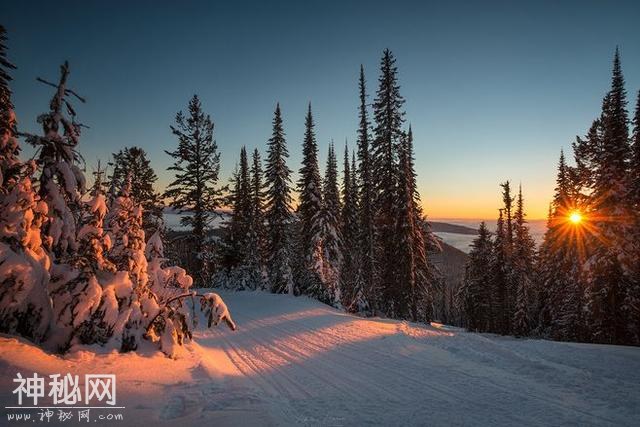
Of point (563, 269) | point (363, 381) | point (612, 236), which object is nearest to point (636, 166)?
point (612, 236)

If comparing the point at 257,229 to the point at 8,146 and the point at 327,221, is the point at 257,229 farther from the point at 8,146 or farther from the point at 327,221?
the point at 8,146

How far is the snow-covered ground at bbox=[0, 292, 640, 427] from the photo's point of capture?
577 centimetres

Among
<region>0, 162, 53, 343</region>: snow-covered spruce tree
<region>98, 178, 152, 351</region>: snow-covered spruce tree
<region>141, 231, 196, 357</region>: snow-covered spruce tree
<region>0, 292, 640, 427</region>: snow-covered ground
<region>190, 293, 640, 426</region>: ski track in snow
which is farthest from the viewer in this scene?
<region>141, 231, 196, 357</region>: snow-covered spruce tree

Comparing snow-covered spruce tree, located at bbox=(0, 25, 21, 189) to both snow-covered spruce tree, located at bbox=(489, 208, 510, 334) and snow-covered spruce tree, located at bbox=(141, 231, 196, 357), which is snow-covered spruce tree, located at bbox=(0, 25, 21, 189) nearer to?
snow-covered spruce tree, located at bbox=(141, 231, 196, 357)

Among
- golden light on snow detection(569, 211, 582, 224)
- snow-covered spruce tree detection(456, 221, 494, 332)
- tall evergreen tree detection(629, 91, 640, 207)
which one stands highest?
tall evergreen tree detection(629, 91, 640, 207)

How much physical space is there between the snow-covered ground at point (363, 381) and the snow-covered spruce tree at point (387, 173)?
15211 mm

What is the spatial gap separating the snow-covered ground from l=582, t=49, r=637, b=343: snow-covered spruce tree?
42.3 ft

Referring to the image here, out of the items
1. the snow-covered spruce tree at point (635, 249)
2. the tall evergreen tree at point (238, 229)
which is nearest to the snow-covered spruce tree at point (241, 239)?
the tall evergreen tree at point (238, 229)

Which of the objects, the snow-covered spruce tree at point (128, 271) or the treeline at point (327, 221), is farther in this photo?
the treeline at point (327, 221)

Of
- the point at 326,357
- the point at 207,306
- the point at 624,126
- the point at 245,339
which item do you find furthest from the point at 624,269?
the point at 207,306

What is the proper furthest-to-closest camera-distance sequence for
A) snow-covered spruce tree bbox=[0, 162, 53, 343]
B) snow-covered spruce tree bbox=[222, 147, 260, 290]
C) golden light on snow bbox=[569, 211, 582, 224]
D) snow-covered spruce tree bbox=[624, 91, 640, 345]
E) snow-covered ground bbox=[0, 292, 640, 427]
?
snow-covered spruce tree bbox=[222, 147, 260, 290]
golden light on snow bbox=[569, 211, 582, 224]
snow-covered spruce tree bbox=[624, 91, 640, 345]
snow-covered spruce tree bbox=[0, 162, 53, 343]
snow-covered ground bbox=[0, 292, 640, 427]

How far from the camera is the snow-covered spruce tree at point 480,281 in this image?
44.2 meters

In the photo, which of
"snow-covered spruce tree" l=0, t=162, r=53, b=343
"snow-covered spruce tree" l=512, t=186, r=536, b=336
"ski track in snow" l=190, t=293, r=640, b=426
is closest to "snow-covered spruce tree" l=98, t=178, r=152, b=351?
"snow-covered spruce tree" l=0, t=162, r=53, b=343

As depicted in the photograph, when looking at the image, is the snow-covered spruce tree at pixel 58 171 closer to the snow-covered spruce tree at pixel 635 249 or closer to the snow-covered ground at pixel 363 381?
the snow-covered ground at pixel 363 381
